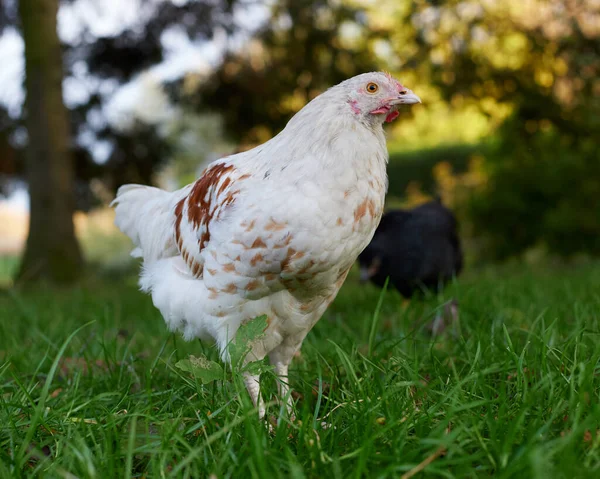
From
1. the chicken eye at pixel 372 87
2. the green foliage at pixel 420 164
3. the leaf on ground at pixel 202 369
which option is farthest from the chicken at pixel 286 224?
the green foliage at pixel 420 164

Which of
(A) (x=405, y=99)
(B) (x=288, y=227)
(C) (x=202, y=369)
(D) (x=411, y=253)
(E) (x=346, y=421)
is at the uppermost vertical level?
(A) (x=405, y=99)

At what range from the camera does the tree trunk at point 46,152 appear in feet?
22.4

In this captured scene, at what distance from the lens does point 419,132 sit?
1511 centimetres

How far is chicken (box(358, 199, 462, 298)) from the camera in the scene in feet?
12.7

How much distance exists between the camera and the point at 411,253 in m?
3.90

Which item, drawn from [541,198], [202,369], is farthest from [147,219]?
[541,198]

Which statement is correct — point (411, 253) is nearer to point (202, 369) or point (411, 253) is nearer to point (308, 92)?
point (202, 369)

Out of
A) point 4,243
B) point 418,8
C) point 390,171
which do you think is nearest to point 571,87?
point 418,8

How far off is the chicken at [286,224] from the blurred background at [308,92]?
16.1 feet

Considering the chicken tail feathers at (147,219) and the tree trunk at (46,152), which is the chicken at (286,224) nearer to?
the chicken tail feathers at (147,219)

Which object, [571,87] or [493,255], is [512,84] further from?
[493,255]

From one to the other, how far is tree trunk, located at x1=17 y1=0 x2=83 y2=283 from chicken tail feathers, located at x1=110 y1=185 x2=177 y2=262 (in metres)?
4.32

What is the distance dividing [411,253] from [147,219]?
1.85m

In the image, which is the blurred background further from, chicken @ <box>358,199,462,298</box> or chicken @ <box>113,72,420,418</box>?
chicken @ <box>113,72,420,418</box>
